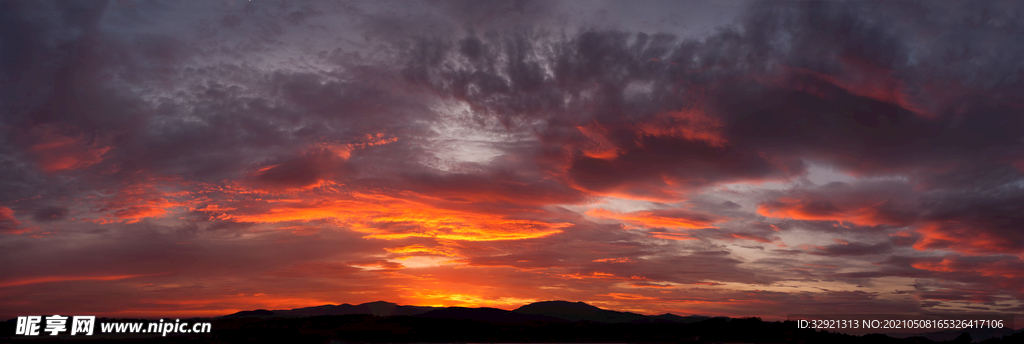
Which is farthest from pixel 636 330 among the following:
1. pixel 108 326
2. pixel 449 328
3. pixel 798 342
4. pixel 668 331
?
pixel 108 326

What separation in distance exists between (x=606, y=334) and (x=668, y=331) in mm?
7200

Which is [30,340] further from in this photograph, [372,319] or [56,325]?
[372,319]

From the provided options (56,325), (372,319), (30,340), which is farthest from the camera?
(372,319)

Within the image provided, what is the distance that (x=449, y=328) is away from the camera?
198 ft

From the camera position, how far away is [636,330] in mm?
57500

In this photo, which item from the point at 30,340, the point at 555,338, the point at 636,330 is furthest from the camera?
the point at 636,330

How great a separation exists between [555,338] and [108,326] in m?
49.4

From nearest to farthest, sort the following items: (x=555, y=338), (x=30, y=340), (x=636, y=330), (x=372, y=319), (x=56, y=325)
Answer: (x=30, y=340) < (x=56, y=325) < (x=555, y=338) < (x=636, y=330) < (x=372, y=319)

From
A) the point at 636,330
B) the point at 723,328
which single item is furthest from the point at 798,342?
the point at 636,330

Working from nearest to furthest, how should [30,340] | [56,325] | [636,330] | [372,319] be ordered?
[30,340] → [56,325] → [636,330] → [372,319]

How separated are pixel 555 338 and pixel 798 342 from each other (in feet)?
71.8

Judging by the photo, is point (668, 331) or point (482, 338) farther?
point (668, 331)

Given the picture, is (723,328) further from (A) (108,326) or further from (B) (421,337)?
(A) (108,326)

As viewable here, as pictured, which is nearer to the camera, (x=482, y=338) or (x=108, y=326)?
(x=482, y=338)
